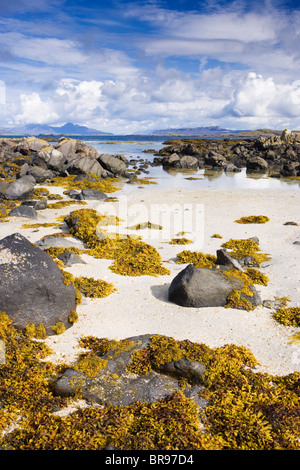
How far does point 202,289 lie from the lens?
10219 mm

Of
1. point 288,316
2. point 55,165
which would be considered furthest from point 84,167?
point 288,316

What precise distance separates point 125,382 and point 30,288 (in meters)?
3.49

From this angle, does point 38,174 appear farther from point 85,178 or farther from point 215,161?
point 215,161

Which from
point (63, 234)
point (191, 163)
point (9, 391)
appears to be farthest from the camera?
point (191, 163)

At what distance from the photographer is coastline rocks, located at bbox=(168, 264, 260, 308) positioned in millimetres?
10148

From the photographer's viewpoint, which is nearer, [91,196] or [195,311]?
[195,311]

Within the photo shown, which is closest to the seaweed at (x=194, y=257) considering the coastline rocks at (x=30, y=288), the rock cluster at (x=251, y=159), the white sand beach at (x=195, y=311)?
the white sand beach at (x=195, y=311)

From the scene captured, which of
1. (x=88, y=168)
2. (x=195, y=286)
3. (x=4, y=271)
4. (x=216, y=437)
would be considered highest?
(x=88, y=168)

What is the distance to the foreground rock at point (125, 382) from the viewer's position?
627 centimetres

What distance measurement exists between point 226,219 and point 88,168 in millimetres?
23509

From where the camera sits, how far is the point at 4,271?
814 centimetres

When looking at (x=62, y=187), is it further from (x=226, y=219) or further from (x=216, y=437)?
(x=216, y=437)

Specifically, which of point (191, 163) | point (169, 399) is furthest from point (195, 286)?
point (191, 163)

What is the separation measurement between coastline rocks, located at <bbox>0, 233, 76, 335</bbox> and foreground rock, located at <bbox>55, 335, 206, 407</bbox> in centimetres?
216
